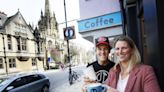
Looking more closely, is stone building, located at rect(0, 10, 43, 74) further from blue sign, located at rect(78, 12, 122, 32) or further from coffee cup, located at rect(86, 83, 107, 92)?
coffee cup, located at rect(86, 83, 107, 92)

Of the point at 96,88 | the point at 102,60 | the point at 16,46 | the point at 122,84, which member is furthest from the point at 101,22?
the point at 16,46

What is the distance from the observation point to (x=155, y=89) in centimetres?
127

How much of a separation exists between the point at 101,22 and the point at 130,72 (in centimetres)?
660

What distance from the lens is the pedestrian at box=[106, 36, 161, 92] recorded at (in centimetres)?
132

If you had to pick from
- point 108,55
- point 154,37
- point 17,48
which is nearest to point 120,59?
point 154,37

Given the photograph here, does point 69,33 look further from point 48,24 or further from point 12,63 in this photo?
point 48,24

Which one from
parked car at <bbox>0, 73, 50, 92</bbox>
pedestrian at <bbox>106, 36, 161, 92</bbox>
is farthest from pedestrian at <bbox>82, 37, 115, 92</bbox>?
parked car at <bbox>0, 73, 50, 92</bbox>

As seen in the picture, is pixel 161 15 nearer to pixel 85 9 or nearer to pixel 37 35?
pixel 85 9

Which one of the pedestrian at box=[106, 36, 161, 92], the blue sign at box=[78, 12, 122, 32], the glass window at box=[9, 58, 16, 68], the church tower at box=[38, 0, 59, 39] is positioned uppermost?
the church tower at box=[38, 0, 59, 39]

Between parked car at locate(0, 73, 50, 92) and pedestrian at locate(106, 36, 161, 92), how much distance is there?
780 cm

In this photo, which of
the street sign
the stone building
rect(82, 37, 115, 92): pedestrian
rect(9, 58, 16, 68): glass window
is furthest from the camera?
rect(9, 58, 16, 68): glass window

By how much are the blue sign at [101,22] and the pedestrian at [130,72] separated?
6150mm

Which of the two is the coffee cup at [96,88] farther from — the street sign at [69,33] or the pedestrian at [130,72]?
the street sign at [69,33]

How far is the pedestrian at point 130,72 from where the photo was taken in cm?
132
